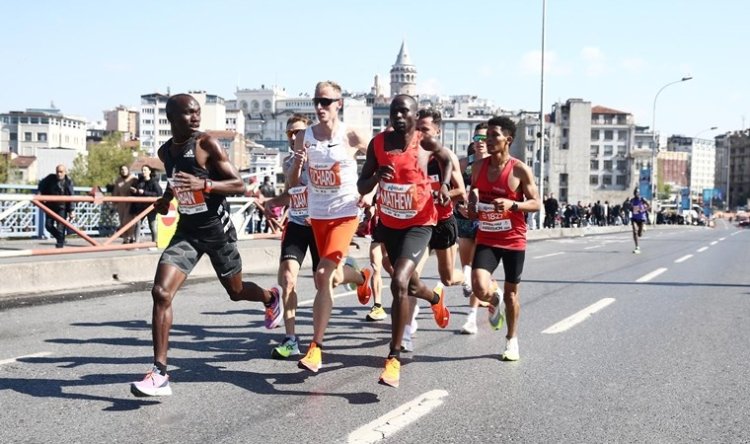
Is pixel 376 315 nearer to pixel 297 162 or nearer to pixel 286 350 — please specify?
pixel 286 350

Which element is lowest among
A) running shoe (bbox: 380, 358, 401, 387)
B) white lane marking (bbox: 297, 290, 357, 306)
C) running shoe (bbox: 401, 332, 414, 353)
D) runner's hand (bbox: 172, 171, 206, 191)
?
A: white lane marking (bbox: 297, 290, 357, 306)

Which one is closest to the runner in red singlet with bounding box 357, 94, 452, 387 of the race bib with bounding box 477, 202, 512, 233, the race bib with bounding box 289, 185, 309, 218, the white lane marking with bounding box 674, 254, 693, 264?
the race bib with bounding box 477, 202, 512, 233

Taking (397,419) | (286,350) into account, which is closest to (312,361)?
(286,350)

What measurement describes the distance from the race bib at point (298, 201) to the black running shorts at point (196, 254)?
102 cm

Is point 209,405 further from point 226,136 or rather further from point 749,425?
point 226,136

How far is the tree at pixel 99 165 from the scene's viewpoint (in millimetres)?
117938

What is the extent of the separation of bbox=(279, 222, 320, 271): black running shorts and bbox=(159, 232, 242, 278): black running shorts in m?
0.84

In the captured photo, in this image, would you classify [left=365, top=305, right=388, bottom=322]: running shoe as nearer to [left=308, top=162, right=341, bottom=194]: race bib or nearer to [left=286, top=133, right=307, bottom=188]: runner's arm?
[left=286, top=133, right=307, bottom=188]: runner's arm

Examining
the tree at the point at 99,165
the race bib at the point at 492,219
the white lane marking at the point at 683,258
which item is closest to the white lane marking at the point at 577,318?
the race bib at the point at 492,219

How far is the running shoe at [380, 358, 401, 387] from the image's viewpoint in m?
5.36

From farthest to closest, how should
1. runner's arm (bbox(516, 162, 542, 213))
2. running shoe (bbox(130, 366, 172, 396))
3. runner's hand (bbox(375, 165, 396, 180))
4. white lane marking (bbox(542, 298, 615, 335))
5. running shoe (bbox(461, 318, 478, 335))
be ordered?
white lane marking (bbox(542, 298, 615, 335)), running shoe (bbox(461, 318, 478, 335)), runner's arm (bbox(516, 162, 542, 213)), runner's hand (bbox(375, 165, 396, 180)), running shoe (bbox(130, 366, 172, 396))

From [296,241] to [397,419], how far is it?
247 cm

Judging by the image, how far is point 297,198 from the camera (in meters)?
6.93

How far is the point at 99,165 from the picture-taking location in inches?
4697
